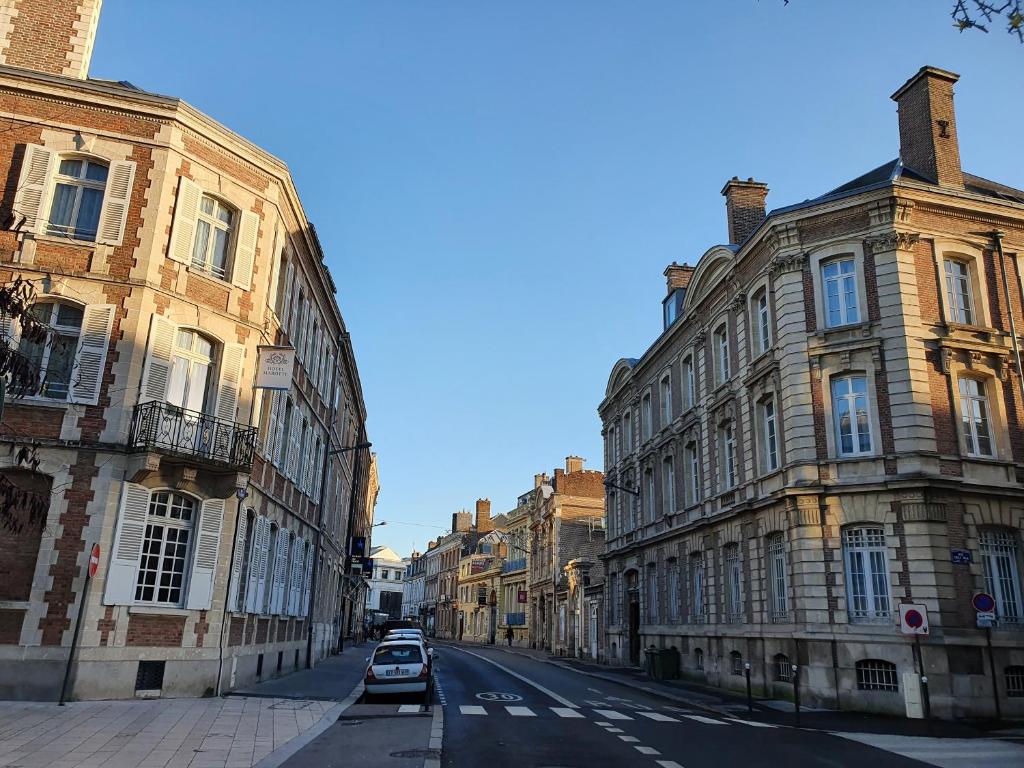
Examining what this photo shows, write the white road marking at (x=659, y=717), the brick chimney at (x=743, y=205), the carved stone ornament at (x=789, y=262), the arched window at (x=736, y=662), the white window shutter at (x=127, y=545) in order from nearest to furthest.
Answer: the white window shutter at (x=127, y=545)
the white road marking at (x=659, y=717)
the carved stone ornament at (x=789, y=262)
the arched window at (x=736, y=662)
the brick chimney at (x=743, y=205)

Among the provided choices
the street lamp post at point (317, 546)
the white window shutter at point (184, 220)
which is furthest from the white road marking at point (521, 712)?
the street lamp post at point (317, 546)

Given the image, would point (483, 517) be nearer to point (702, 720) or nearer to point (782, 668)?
point (782, 668)

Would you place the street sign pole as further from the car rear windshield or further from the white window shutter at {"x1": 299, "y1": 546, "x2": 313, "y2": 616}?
the white window shutter at {"x1": 299, "y1": 546, "x2": 313, "y2": 616}

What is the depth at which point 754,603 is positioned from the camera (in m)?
23.5

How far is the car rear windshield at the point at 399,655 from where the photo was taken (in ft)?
60.5

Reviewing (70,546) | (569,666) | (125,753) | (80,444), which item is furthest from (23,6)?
(569,666)

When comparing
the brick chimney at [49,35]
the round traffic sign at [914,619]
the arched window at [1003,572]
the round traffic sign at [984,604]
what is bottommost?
the round traffic sign at [914,619]

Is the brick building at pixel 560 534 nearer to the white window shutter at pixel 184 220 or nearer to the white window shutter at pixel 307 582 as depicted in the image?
the white window shutter at pixel 307 582

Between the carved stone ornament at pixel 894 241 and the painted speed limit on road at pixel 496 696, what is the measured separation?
1503cm

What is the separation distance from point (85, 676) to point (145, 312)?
7.23m

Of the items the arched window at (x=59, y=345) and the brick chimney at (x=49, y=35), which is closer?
the arched window at (x=59, y=345)

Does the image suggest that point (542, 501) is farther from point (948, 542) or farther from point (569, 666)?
point (948, 542)

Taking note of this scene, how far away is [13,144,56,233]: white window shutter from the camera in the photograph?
17094mm

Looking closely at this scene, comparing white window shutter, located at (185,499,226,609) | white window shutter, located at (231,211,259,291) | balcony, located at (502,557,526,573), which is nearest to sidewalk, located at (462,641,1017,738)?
white window shutter, located at (185,499,226,609)
